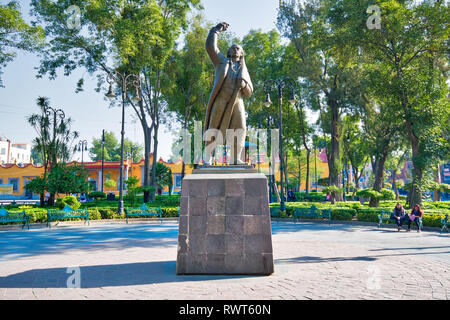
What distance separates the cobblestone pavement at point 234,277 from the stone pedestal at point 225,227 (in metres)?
0.27

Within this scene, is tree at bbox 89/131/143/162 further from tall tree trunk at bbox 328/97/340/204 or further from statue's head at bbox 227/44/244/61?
statue's head at bbox 227/44/244/61

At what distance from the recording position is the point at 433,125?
15.9m

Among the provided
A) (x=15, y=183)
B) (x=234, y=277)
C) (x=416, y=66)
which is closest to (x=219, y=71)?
(x=234, y=277)

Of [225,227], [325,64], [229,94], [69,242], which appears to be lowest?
[69,242]

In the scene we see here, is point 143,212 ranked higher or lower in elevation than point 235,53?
lower

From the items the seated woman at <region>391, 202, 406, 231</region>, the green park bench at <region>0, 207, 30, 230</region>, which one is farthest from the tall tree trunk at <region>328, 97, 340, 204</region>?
the green park bench at <region>0, 207, 30, 230</region>

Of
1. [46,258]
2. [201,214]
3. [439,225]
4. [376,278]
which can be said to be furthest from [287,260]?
[439,225]

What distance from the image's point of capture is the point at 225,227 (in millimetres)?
5594

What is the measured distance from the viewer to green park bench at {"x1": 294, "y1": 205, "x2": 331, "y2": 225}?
1564cm

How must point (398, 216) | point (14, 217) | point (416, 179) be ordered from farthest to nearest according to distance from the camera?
point (416, 179) < point (14, 217) < point (398, 216)

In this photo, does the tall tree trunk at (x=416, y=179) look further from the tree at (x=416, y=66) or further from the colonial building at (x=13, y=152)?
the colonial building at (x=13, y=152)

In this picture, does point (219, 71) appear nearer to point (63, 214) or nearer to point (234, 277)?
point (234, 277)

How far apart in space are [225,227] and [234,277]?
85cm

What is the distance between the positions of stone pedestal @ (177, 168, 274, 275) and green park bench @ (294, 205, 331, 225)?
34.8 feet
